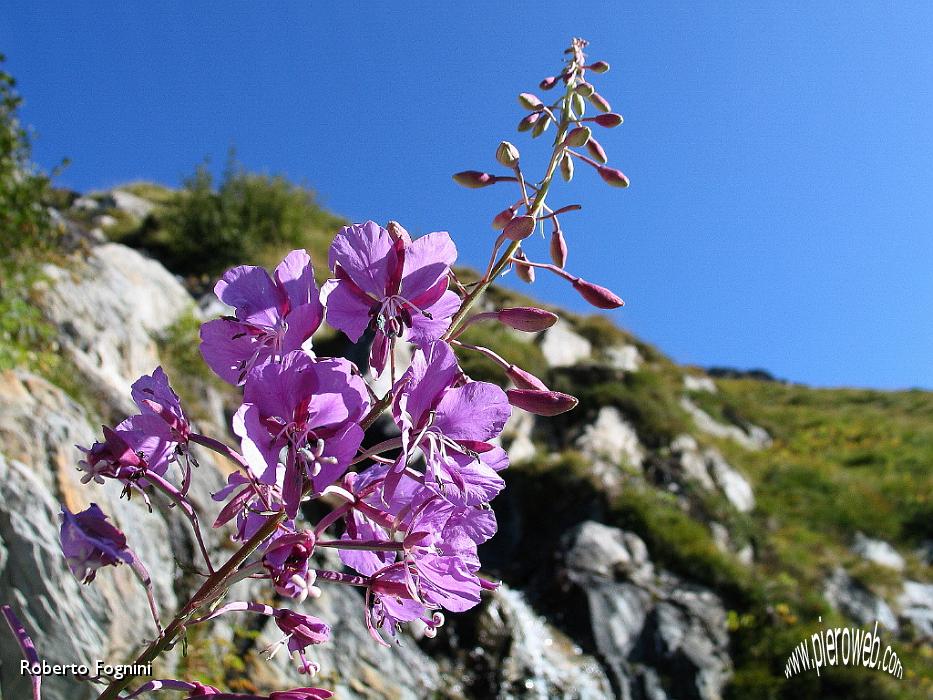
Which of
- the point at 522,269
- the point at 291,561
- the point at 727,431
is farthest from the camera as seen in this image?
the point at 727,431

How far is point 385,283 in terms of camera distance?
4.49 ft

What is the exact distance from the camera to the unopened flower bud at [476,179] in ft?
6.34

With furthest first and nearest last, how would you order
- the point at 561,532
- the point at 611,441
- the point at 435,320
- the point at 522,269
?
the point at 611,441, the point at 561,532, the point at 522,269, the point at 435,320

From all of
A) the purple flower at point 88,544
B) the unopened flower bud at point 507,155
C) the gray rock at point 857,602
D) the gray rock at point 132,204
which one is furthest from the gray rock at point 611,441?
the gray rock at point 132,204

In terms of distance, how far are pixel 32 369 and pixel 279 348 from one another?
15.4 feet

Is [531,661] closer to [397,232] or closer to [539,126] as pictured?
[539,126]

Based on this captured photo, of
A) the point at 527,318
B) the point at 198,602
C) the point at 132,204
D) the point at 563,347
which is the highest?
the point at 132,204

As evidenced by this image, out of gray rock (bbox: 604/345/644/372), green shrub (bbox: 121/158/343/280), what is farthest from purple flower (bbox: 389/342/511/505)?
gray rock (bbox: 604/345/644/372)

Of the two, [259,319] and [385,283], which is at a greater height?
[385,283]

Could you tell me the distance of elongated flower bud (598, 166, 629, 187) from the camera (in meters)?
1.97

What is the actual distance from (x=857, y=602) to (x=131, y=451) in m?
10.3

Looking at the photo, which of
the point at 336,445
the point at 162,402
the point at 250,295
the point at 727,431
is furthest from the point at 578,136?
the point at 727,431

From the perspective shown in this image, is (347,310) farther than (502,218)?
No

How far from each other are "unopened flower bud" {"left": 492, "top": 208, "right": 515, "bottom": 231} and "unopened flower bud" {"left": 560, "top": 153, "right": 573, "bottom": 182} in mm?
245
